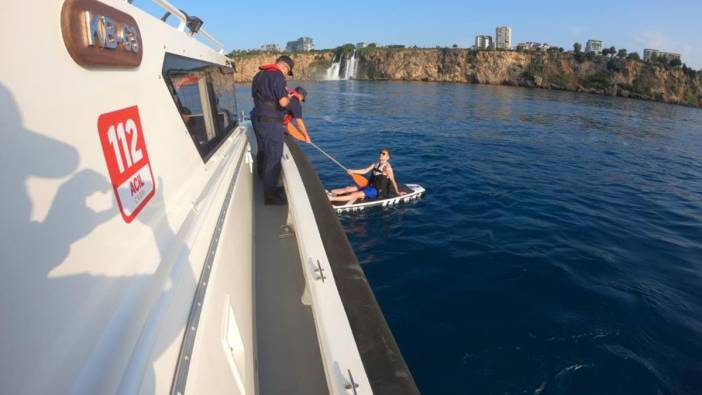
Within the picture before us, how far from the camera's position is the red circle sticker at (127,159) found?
59.0 inches

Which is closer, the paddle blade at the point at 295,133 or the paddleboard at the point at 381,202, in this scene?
the paddle blade at the point at 295,133

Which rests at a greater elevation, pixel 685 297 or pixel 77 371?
pixel 77 371

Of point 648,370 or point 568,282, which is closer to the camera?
point 648,370

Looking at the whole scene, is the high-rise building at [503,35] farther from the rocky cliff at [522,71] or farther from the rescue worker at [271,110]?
the rescue worker at [271,110]

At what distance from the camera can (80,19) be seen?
50.1 inches

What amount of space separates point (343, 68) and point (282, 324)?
105 meters

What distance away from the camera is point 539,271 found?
617 cm

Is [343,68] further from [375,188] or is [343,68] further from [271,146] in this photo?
[271,146]

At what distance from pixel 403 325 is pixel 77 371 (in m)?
4.22

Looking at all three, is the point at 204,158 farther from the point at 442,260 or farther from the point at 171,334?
the point at 442,260

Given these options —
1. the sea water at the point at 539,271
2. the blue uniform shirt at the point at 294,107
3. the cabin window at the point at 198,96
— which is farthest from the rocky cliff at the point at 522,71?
→ the cabin window at the point at 198,96

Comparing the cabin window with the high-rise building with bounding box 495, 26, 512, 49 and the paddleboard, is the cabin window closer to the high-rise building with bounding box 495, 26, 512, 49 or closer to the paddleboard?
the paddleboard

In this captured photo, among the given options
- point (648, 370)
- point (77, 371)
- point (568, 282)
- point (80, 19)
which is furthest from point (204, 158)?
point (568, 282)

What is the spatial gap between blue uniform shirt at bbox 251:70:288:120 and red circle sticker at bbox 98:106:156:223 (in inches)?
128
